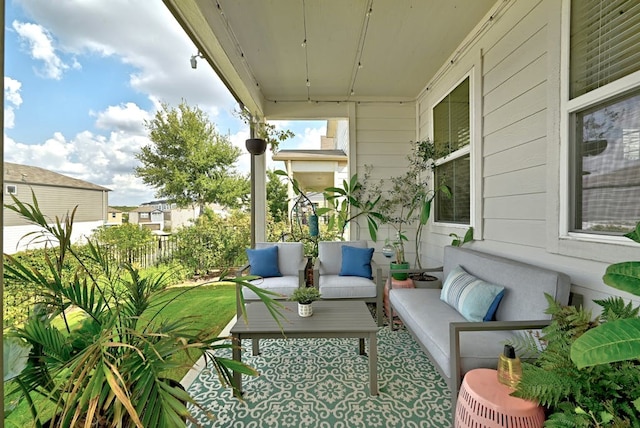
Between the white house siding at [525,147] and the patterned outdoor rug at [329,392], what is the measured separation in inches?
50.4

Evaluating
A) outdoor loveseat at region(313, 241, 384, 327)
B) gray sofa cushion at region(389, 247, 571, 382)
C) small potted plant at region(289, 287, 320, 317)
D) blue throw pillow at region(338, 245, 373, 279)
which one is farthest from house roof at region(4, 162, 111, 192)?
blue throw pillow at region(338, 245, 373, 279)

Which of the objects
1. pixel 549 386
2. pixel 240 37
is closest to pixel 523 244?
pixel 549 386

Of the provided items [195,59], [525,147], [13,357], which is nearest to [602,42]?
[525,147]

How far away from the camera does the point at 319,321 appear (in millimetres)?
2330

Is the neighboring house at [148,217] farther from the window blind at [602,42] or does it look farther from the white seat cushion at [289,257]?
the window blind at [602,42]

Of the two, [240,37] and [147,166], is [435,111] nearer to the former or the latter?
[240,37]

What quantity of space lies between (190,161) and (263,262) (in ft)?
12.1

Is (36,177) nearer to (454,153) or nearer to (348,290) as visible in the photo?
(348,290)

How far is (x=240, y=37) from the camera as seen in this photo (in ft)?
10.1

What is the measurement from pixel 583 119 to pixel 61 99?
150 inches

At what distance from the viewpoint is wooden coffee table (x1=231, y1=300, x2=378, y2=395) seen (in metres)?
2.08

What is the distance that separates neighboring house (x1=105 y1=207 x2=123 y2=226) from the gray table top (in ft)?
5.61

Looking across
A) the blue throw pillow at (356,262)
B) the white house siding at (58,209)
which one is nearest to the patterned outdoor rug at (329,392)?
the blue throw pillow at (356,262)

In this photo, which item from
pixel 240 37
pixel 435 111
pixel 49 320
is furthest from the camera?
pixel 435 111
